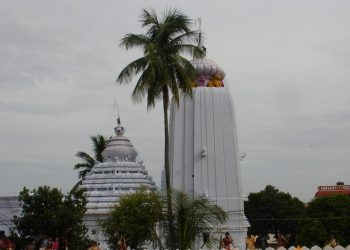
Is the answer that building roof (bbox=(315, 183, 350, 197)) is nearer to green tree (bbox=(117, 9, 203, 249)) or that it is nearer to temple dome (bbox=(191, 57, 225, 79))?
temple dome (bbox=(191, 57, 225, 79))

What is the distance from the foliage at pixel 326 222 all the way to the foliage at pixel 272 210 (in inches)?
522

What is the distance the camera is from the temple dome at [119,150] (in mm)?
53219

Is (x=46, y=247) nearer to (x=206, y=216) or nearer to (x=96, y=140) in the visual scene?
(x=206, y=216)

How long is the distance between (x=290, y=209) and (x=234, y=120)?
26.5 metres

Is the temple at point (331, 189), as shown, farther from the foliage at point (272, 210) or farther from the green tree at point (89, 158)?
the green tree at point (89, 158)

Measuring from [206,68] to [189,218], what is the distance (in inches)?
1238

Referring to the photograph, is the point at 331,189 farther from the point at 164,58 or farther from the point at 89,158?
the point at 164,58

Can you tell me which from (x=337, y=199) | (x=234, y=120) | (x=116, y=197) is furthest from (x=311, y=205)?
(x=116, y=197)

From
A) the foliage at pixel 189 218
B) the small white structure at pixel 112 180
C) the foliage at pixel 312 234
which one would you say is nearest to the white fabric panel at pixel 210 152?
the small white structure at pixel 112 180

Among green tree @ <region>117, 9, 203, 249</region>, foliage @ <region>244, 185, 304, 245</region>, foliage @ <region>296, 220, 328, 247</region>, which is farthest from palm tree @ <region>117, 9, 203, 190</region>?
foliage @ <region>244, 185, 304, 245</region>

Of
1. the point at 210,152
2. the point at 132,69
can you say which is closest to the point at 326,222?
the point at 210,152

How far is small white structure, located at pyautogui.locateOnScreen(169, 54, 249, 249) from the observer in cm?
4550

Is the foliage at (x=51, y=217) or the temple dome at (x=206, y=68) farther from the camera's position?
the temple dome at (x=206, y=68)

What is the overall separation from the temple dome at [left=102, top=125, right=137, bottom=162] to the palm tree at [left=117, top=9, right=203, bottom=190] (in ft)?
99.4
